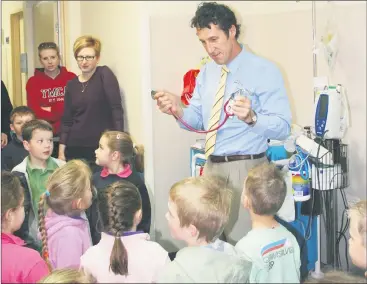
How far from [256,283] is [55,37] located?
2.24ft

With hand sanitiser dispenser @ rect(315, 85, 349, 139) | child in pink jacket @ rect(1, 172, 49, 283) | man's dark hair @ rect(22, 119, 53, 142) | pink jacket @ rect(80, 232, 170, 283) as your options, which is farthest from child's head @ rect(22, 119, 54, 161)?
hand sanitiser dispenser @ rect(315, 85, 349, 139)

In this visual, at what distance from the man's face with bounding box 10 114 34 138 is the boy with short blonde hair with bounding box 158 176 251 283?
460 mm

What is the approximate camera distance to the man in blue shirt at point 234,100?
98 cm

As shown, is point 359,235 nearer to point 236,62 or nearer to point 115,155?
point 236,62

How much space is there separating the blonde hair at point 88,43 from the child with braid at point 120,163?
0.60ft

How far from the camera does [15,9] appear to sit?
1.17 meters

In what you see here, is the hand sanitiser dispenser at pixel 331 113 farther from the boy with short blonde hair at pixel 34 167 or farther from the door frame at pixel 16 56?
the door frame at pixel 16 56

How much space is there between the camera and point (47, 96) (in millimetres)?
1211

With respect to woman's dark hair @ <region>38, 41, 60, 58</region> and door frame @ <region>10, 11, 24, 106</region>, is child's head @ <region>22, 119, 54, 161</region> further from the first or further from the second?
woman's dark hair @ <region>38, 41, 60, 58</region>

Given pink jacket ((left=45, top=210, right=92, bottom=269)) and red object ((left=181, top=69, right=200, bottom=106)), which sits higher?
red object ((left=181, top=69, right=200, bottom=106))

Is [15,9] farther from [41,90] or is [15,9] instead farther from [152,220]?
[152,220]

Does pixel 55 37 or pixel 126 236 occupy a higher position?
pixel 55 37

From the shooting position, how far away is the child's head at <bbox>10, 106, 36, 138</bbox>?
3.84ft

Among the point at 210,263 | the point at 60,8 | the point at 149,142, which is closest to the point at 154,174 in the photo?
the point at 149,142
